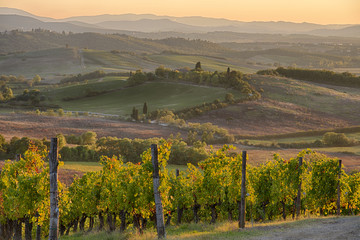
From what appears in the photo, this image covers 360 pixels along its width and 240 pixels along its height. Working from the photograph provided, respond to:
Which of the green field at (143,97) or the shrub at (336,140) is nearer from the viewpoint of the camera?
the shrub at (336,140)

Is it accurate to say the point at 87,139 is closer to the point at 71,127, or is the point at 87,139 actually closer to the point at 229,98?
the point at 71,127

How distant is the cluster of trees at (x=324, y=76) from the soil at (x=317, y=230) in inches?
4867

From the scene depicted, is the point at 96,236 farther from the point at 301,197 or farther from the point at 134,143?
the point at 134,143

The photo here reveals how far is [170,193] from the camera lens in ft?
107

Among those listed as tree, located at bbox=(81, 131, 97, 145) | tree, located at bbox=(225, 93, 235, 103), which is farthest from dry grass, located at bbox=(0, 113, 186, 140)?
tree, located at bbox=(225, 93, 235, 103)

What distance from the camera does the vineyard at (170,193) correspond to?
89.1ft

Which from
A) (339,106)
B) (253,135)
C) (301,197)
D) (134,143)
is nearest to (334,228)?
(301,197)

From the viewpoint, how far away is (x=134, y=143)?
62.5 metres

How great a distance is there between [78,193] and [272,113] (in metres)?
75.9

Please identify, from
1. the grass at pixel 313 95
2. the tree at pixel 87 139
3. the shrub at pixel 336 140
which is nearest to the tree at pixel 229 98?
the grass at pixel 313 95

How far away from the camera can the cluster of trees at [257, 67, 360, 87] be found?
144m

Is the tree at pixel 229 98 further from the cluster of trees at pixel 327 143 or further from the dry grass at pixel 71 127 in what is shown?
the cluster of trees at pixel 327 143

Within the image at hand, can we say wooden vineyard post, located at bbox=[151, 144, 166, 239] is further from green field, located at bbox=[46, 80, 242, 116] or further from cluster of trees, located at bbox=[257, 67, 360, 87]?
cluster of trees, located at bbox=[257, 67, 360, 87]

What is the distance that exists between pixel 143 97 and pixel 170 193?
94488 mm
